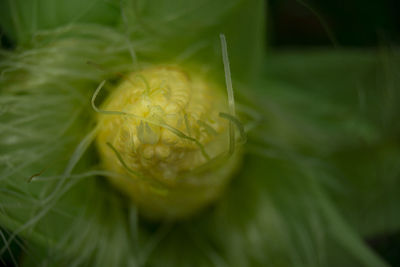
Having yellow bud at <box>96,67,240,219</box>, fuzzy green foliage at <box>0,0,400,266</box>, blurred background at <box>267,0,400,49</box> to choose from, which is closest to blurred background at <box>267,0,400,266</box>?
blurred background at <box>267,0,400,49</box>

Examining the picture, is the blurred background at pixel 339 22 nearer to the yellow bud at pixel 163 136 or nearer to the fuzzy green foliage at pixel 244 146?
the fuzzy green foliage at pixel 244 146

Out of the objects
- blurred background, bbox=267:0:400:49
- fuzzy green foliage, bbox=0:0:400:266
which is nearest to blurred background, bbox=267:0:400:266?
blurred background, bbox=267:0:400:49

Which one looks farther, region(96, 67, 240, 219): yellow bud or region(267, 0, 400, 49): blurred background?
region(267, 0, 400, 49): blurred background

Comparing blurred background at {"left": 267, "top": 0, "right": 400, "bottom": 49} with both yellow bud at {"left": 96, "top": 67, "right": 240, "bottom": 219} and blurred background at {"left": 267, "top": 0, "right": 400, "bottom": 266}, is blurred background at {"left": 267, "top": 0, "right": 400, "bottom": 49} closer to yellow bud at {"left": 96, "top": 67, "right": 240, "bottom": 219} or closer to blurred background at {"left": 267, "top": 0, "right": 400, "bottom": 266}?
blurred background at {"left": 267, "top": 0, "right": 400, "bottom": 266}

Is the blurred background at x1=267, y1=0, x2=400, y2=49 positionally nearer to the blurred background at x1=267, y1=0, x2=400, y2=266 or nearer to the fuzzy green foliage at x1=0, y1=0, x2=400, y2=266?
the blurred background at x1=267, y1=0, x2=400, y2=266

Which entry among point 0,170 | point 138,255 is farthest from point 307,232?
point 0,170

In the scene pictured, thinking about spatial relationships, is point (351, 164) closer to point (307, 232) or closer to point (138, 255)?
point (307, 232)

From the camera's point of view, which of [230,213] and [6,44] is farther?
[230,213]
